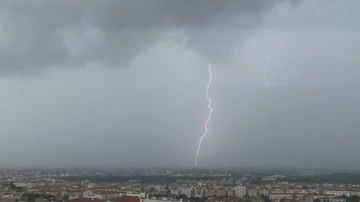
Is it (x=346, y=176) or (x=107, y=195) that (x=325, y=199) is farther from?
(x=346, y=176)

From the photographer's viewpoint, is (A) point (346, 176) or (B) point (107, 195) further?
(A) point (346, 176)

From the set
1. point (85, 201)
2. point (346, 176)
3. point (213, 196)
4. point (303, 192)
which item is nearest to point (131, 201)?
point (85, 201)

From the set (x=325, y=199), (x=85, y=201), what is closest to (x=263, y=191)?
(x=325, y=199)

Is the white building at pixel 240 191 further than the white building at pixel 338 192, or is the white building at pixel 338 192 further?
the white building at pixel 240 191

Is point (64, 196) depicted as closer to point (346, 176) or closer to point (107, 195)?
point (107, 195)

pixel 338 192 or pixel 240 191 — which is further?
pixel 240 191

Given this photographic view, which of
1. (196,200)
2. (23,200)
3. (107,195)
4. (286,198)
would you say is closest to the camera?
(23,200)

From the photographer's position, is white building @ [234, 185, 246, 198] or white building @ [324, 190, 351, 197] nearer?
white building @ [324, 190, 351, 197]

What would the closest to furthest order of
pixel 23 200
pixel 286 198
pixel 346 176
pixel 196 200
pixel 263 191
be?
pixel 23 200, pixel 196 200, pixel 286 198, pixel 263 191, pixel 346 176

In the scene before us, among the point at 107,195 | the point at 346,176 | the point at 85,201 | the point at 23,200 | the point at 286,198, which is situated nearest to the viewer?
the point at 85,201
